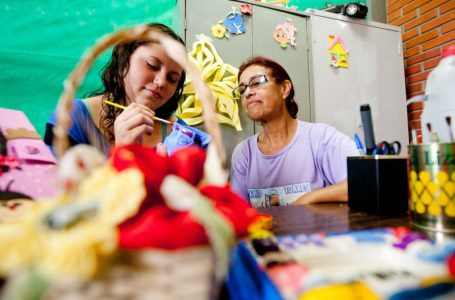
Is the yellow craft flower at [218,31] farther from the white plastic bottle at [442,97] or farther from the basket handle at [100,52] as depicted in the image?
→ the basket handle at [100,52]

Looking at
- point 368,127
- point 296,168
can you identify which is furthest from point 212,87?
point 368,127

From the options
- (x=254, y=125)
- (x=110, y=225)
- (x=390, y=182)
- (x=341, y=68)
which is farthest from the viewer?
(x=341, y=68)

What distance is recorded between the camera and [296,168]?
1.18 meters

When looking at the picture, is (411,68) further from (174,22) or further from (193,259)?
(193,259)

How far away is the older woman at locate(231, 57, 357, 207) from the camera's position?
1133 millimetres

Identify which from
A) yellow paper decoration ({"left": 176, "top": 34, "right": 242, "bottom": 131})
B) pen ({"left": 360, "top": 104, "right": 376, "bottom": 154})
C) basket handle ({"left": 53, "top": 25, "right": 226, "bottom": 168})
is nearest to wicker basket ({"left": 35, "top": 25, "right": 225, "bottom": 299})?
basket handle ({"left": 53, "top": 25, "right": 226, "bottom": 168})

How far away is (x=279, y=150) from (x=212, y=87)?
0.59 m

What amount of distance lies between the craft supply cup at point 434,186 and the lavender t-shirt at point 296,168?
0.68 metres

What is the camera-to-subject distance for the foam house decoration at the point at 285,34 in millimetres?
1802

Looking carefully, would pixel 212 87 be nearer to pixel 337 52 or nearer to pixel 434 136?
pixel 337 52

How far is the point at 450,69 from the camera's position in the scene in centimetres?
53

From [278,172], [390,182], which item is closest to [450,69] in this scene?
[390,182]

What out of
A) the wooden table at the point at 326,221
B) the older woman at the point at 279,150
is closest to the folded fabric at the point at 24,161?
the wooden table at the point at 326,221

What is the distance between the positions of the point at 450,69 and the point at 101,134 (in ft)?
3.07
